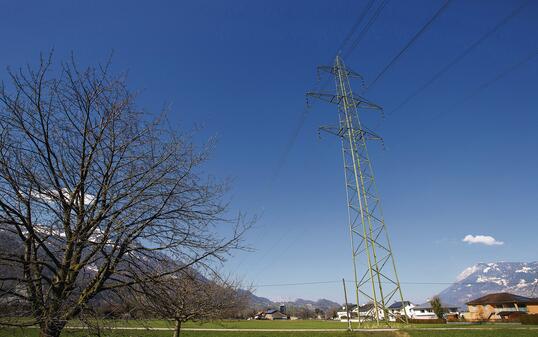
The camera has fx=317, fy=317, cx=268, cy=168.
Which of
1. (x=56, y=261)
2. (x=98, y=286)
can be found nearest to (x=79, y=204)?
(x=56, y=261)

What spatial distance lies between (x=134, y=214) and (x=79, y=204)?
895 mm

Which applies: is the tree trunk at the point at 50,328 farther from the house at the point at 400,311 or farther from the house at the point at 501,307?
Result: the house at the point at 501,307

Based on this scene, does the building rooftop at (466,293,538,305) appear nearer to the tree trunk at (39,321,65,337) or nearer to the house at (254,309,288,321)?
the house at (254,309,288,321)

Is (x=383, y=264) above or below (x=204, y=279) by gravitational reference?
above

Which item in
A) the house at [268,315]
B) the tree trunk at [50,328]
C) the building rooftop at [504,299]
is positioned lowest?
the house at [268,315]

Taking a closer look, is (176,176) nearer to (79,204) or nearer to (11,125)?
(79,204)

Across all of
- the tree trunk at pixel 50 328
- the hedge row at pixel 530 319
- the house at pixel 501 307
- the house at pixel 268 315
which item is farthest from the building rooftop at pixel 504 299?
the tree trunk at pixel 50 328

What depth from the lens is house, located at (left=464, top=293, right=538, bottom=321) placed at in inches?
2859

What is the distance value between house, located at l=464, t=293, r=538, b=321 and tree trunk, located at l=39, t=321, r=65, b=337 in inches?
3529

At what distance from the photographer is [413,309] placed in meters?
111

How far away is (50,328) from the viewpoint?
393 cm

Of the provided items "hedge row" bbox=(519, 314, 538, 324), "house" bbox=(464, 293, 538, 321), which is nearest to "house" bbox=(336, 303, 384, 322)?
"hedge row" bbox=(519, 314, 538, 324)

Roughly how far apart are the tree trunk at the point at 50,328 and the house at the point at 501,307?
294 ft

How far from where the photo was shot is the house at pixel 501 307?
72.6 meters
